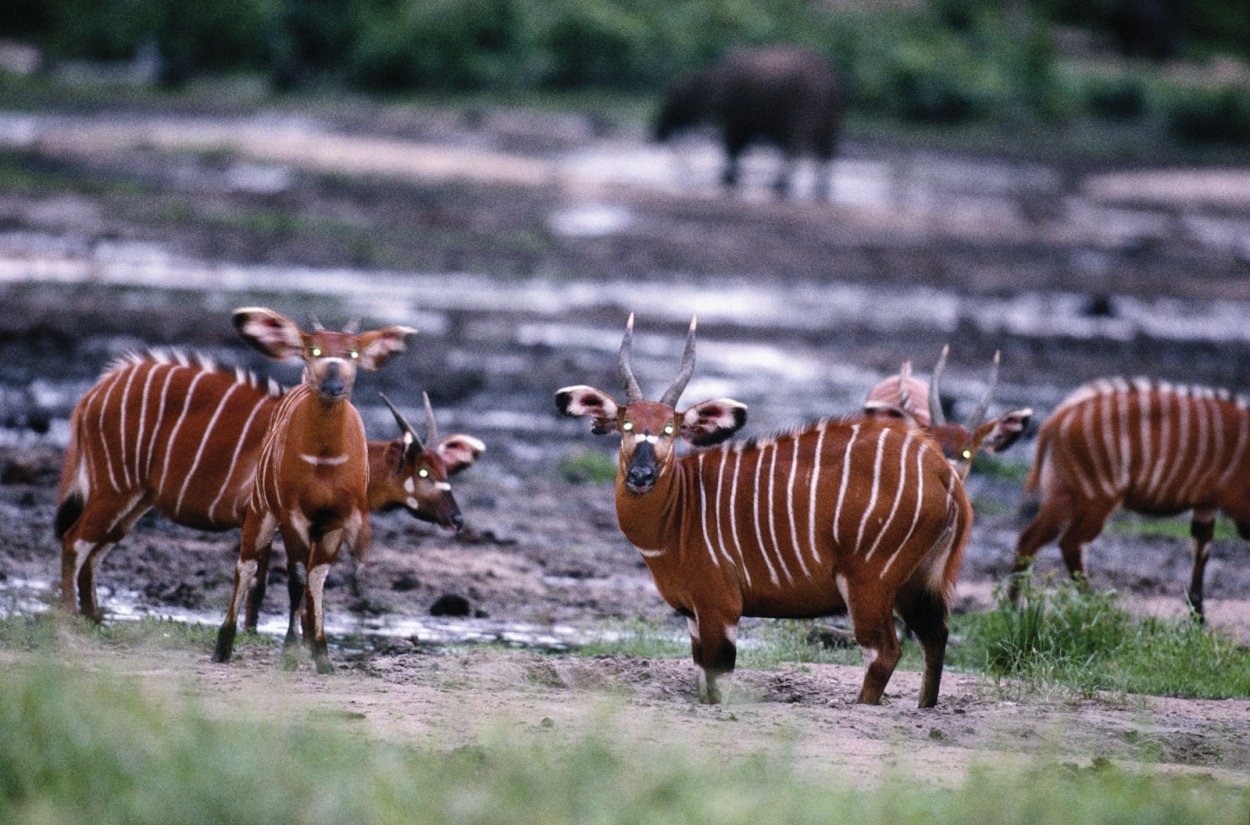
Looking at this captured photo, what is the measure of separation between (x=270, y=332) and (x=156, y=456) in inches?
47.2

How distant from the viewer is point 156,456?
31.0 ft

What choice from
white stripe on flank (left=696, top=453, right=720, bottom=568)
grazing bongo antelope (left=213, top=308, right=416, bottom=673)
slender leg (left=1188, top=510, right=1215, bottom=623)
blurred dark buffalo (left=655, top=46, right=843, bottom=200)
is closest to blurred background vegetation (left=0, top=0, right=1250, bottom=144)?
blurred dark buffalo (left=655, top=46, right=843, bottom=200)

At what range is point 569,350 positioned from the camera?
1825cm

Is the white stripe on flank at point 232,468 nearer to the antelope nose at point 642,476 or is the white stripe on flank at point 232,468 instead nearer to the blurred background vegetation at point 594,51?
the antelope nose at point 642,476

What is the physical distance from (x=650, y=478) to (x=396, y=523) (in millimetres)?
4315

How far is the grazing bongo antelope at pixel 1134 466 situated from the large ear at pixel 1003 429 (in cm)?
110

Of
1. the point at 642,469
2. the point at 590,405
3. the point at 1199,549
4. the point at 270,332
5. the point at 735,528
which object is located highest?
the point at 270,332

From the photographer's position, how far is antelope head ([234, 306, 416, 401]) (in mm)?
8281

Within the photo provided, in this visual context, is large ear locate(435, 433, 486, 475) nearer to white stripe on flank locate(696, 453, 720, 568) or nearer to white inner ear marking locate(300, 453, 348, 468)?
white stripe on flank locate(696, 453, 720, 568)

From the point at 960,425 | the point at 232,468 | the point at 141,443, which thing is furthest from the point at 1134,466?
the point at 141,443

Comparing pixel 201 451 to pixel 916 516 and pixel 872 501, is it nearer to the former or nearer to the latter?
pixel 872 501

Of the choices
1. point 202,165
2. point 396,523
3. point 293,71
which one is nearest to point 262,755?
point 396,523

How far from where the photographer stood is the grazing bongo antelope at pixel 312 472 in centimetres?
830

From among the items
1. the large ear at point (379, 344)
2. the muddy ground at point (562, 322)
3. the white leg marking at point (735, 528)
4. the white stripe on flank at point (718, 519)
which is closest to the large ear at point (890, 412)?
the muddy ground at point (562, 322)
